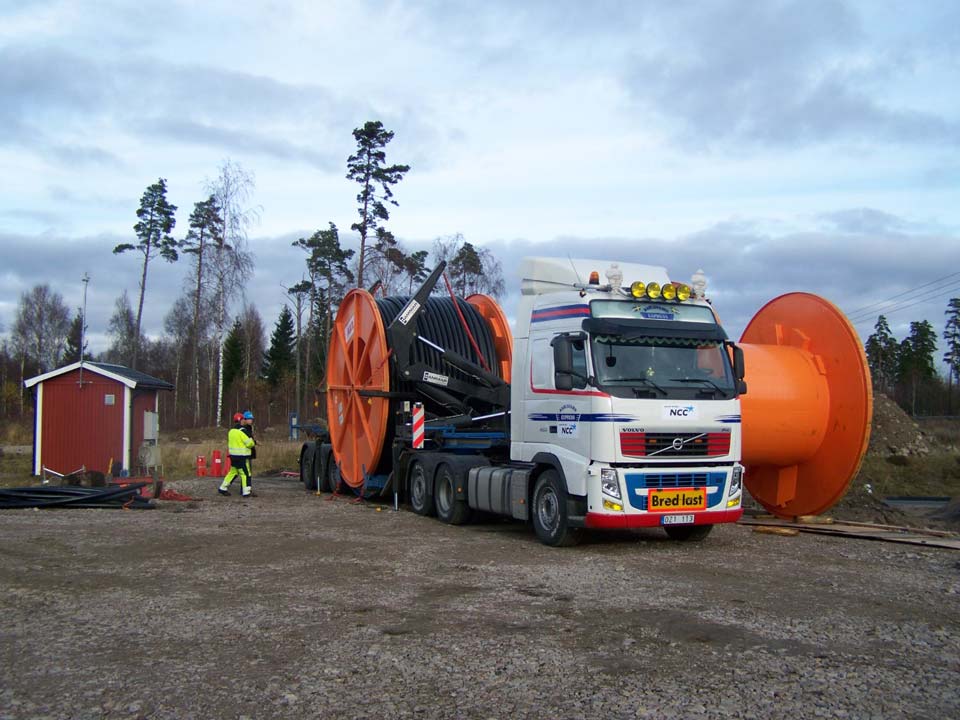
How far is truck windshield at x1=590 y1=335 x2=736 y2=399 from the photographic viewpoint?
1062cm

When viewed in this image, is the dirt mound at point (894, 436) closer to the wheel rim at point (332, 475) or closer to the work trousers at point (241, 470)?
the wheel rim at point (332, 475)

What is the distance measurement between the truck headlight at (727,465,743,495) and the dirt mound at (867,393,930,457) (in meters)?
23.7

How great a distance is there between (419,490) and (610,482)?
533 centimetres

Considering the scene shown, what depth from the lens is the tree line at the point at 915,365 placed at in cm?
7762

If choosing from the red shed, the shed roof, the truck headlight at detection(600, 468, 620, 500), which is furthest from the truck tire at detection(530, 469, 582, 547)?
the red shed

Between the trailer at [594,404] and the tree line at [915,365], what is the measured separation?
69366 mm

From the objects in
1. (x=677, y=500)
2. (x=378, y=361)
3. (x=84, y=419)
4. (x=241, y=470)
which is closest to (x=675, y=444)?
(x=677, y=500)

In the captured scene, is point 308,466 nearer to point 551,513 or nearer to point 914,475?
point 551,513

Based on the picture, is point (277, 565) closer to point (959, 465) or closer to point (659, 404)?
Result: point (659, 404)

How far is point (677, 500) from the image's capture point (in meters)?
10.6

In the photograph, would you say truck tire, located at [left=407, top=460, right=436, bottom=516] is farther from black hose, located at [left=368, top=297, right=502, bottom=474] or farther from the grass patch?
the grass patch

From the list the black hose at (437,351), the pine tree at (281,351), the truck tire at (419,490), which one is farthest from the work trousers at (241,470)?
the pine tree at (281,351)

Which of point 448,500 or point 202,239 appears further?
point 202,239

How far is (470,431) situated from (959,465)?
76.5 feet
